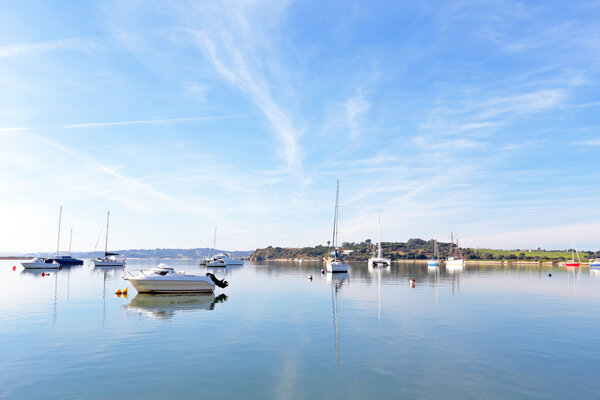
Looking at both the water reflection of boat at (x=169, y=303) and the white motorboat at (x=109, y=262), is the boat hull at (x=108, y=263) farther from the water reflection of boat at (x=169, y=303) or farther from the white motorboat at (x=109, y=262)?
the water reflection of boat at (x=169, y=303)

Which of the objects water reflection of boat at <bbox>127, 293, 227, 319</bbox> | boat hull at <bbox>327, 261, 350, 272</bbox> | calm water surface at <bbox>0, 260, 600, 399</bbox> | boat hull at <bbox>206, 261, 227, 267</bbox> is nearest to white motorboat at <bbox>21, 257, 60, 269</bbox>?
boat hull at <bbox>206, 261, 227, 267</bbox>

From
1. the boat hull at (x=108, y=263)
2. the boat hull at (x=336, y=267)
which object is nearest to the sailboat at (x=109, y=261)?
the boat hull at (x=108, y=263)

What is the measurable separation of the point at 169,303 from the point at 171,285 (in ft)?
22.0

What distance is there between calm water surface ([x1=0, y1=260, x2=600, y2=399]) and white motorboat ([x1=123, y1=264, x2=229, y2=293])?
25.2ft

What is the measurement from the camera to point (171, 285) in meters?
44.8

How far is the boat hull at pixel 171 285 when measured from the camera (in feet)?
145

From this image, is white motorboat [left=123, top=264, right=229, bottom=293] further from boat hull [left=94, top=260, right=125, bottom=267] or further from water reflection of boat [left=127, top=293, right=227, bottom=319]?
boat hull [left=94, top=260, right=125, bottom=267]

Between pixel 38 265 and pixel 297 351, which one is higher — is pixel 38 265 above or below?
below

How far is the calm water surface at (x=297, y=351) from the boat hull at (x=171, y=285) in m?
7.67

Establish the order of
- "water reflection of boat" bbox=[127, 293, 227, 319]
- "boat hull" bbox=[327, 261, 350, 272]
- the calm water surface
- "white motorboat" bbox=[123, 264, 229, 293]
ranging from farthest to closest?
"boat hull" bbox=[327, 261, 350, 272]
"white motorboat" bbox=[123, 264, 229, 293]
"water reflection of boat" bbox=[127, 293, 227, 319]
the calm water surface

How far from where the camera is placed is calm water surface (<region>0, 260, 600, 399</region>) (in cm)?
1451

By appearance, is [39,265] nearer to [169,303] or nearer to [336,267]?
[336,267]

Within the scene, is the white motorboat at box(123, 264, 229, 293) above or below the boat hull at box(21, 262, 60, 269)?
above

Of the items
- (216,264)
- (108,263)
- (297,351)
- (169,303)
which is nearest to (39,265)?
(108,263)
